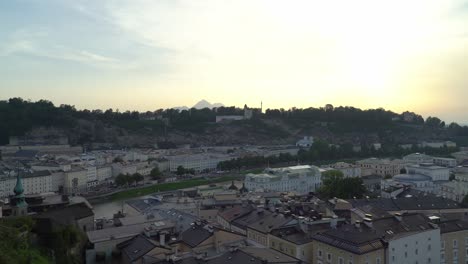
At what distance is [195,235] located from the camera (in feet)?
54.1

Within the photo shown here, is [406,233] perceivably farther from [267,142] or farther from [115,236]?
[267,142]

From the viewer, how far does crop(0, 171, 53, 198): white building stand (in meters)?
38.5

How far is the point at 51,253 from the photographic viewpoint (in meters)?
15.8

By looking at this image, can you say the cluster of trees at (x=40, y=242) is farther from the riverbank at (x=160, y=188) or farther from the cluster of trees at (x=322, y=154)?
the cluster of trees at (x=322, y=154)

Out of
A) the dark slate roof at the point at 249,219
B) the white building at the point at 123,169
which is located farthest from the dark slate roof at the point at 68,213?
the white building at the point at 123,169

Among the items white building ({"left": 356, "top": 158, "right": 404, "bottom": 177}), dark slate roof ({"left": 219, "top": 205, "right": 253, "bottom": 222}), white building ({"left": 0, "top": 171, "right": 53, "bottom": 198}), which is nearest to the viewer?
dark slate roof ({"left": 219, "top": 205, "right": 253, "bottom": 222})

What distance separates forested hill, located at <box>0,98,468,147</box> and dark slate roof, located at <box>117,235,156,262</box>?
58128mm

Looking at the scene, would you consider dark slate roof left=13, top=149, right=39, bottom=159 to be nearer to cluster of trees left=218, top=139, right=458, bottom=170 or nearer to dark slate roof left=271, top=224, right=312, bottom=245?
cluster of trees left=218, top=139, right=458, bottom=170

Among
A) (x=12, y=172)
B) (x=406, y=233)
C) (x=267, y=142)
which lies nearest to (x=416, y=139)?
(x=267, y=142)

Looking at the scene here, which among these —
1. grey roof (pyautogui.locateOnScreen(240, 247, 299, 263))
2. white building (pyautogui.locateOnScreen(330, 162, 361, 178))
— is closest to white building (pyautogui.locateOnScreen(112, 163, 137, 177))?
white building (pyautogui.locateOnScreen(330, 162, 361, 178))

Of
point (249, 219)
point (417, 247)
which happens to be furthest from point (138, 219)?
point (417, 247)

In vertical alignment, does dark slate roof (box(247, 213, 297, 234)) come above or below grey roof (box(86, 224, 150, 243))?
above

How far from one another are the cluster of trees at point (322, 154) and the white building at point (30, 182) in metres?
20.1

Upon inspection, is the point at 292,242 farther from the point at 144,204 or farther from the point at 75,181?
the point at 75,181
